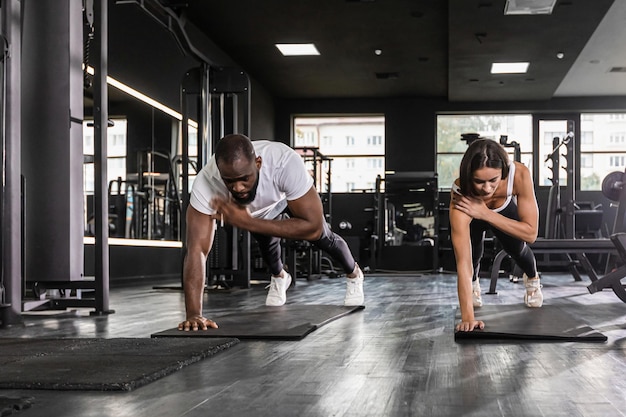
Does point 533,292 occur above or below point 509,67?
below

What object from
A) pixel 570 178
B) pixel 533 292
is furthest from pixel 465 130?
pixel 533 292

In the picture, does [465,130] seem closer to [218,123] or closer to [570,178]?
[570,178]

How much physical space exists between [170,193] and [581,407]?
5837 mm

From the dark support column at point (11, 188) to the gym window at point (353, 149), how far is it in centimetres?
768

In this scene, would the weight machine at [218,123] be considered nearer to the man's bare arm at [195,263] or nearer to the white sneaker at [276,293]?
the white sneaker at [276,293]

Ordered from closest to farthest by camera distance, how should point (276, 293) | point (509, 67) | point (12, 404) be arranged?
point (12, 404)
point (276, 293)
point (509, 67)

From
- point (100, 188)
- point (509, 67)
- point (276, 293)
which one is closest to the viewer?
point (100, 188)

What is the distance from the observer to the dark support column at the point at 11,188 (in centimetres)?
302

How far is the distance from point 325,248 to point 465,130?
7.76 metres

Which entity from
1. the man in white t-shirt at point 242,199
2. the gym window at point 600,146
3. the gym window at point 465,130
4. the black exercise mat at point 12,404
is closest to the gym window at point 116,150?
the man in white t-shirt at point 242,199

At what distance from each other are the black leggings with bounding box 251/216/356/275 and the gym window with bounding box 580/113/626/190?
785cm

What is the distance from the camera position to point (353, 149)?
10.7 metres

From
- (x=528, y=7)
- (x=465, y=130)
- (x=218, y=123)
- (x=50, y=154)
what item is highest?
(x=528, y=7)

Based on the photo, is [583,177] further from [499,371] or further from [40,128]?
[499,371]
